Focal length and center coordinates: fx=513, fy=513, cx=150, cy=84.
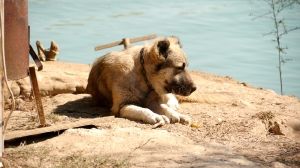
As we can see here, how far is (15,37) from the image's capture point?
209 inches

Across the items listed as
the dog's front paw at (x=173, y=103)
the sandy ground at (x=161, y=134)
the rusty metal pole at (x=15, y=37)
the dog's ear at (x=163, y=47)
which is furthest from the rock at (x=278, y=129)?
the rusty metal pole at (x=15, y=37)

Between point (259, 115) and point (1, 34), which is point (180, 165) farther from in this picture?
point (259, 115)

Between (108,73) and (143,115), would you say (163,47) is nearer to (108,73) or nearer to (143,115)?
(108,73)

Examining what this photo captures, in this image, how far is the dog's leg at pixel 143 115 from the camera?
6562mm

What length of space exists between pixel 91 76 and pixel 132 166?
319cm

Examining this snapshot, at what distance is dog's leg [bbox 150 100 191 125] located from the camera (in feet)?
22.5

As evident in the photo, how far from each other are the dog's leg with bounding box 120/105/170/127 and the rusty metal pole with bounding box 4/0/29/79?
1.84 metres

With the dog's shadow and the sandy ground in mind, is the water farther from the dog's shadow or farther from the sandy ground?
the dog's shadow

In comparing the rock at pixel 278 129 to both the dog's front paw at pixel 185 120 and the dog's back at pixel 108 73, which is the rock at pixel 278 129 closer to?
the dog's front paw at pixel 185 120

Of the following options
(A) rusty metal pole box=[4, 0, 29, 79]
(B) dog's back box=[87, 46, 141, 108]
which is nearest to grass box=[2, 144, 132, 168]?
(A) rusty metal pole box=[4, 0, 29, 79]

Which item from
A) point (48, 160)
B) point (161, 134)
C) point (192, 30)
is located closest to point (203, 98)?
point (161, 134)

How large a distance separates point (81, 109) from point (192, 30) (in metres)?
9.55

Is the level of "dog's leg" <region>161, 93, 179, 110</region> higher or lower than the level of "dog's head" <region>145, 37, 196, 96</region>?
lower

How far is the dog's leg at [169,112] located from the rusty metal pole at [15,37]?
2280mm
